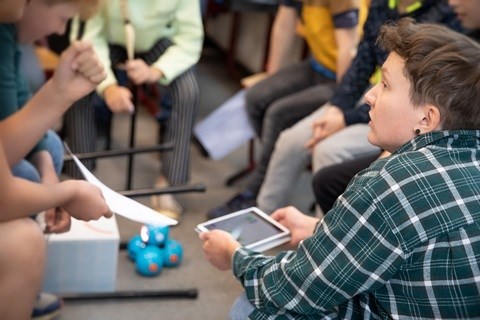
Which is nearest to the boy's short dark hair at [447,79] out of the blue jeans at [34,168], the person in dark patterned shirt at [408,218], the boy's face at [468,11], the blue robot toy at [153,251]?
the person in dark patterned shirt at [408,218]

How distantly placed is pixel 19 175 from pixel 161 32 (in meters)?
0.98

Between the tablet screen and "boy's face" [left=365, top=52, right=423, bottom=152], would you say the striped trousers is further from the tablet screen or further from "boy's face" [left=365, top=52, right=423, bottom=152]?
"boy's face" [left=365, top=52, right=423, bottom=152]

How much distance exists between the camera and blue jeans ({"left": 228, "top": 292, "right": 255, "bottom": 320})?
124 centimetres

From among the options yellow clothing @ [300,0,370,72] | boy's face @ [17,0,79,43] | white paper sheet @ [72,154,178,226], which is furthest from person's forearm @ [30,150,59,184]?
yellow clothing @ [300,0,370,72]

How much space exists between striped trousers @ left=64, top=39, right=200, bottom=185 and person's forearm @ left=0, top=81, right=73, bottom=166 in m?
0.85

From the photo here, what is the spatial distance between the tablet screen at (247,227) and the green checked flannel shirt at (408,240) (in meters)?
0.38

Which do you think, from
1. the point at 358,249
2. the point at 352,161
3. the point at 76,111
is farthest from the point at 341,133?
the point at 358,249

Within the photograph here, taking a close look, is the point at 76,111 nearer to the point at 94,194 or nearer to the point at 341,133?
the point at 341,133

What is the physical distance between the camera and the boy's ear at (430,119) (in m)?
1.11

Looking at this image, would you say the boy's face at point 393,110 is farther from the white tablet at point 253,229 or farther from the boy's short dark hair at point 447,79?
the white tablet at point 253,229

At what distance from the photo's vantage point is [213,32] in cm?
445

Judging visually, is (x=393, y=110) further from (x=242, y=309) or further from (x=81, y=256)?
(x=81, y=256)

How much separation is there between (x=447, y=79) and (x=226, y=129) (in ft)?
5.09

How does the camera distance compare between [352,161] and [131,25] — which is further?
[131,25]
